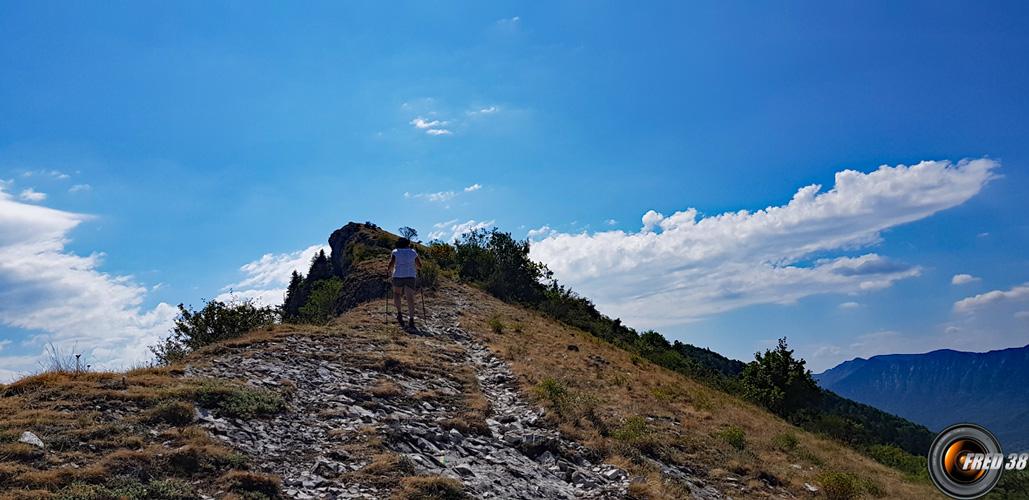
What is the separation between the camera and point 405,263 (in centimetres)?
2108

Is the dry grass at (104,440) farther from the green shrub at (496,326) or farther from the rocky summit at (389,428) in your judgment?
the green shrub at (496,326)

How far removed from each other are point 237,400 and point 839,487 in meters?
12.0

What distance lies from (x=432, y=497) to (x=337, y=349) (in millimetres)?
9390

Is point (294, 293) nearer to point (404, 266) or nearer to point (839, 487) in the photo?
point (404, 266)

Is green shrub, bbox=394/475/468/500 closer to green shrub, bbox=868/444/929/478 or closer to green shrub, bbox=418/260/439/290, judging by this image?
green shrub, bbox=868/444/929/478

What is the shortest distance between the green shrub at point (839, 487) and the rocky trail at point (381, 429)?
4968 millimetres

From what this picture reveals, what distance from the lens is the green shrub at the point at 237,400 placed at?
9844 millimetres

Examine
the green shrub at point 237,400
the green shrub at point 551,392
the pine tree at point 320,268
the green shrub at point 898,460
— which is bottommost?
the green shrub at point 898,460

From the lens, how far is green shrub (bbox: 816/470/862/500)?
12352 millimetres

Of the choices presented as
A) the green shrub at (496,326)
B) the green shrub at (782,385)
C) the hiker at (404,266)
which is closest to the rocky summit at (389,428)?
the hiker at (404,266)

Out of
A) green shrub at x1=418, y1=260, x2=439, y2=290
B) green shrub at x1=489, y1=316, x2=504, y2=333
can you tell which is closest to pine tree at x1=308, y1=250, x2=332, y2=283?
green shrub at x1=418, y1=260, x2=439, y2=290

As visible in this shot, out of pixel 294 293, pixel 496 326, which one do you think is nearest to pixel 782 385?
pixel 496 326

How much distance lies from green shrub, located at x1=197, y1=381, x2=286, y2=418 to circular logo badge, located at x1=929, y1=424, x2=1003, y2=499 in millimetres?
10982

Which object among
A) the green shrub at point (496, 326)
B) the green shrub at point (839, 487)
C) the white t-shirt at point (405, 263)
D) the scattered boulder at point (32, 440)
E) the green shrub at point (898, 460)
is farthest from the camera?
the green shrub at point (496, 326)
